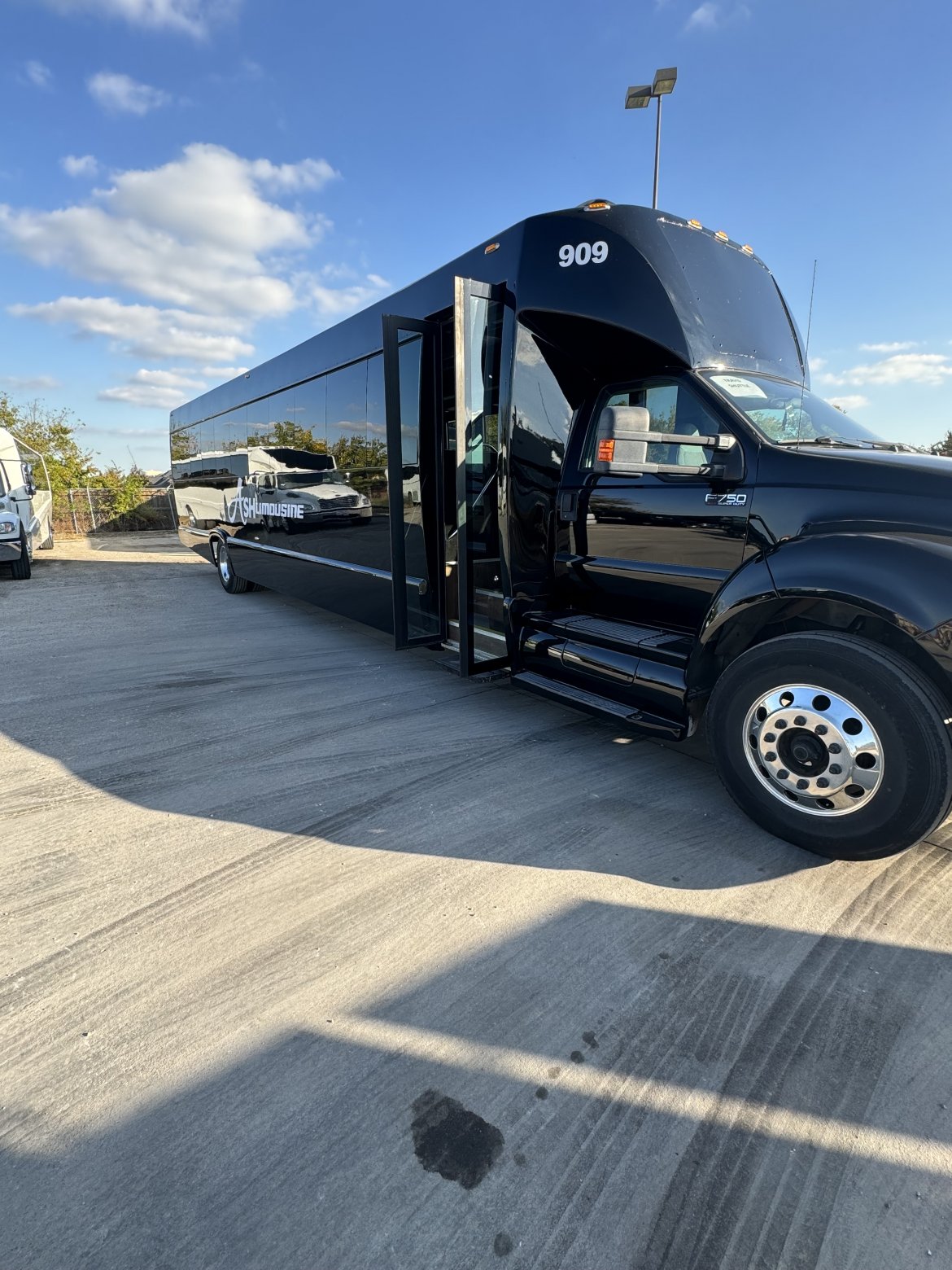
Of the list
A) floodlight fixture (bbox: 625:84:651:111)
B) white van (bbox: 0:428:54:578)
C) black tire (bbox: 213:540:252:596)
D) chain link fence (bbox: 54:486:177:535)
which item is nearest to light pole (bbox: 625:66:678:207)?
floodlight fixture (bbox: 625:84:651:111)

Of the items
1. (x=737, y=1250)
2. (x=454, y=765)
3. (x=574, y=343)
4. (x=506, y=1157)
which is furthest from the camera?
(x=574, y=343)

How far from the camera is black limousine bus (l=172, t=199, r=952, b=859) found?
2.59 m

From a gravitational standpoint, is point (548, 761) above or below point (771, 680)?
below

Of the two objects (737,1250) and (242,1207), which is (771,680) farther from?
(242,1207)

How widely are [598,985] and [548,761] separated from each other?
1724 mm

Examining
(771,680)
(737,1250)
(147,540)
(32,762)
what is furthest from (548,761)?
(147,540)

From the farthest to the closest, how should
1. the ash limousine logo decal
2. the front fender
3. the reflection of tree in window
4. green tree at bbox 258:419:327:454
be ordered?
1. the reflection of tree in window
2. the ash limousine logo decal
3. green tree at bbox 258:419:327:454
4. the front fender

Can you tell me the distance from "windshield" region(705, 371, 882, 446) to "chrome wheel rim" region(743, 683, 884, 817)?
1.33 m

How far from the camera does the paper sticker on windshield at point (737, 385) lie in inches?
135

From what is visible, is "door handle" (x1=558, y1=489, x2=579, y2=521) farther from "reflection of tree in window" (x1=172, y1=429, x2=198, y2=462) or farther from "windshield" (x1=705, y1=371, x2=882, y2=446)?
"reflection of tree in window" (x1=172, y1=429, x2=198, y2=462)

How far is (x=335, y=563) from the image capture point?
655cm

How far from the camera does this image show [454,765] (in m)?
3.75

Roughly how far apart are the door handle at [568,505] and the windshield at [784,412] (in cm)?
106

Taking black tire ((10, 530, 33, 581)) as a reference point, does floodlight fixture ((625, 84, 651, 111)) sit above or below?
above
